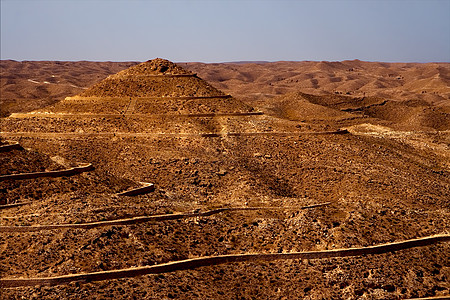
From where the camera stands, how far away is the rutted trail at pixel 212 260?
18.8m

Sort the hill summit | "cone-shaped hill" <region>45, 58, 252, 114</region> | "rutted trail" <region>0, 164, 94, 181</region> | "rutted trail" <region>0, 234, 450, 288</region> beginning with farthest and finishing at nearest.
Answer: the hill summit, "cone-shaped hill" <region>45, 58, 252, 114</region>, "rutted trail" <region>0, 164, 94, 181</region>, "rutted trail" <region>0, 234, 450, 288</region>

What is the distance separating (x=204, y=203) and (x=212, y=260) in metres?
6.47

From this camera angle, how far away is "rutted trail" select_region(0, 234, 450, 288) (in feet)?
61.7

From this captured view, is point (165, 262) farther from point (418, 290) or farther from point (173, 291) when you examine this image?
point (418, 290)

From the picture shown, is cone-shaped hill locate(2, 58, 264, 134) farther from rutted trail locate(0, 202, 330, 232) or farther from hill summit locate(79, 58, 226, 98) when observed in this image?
rutted trail locate(0, 202, 330, 232)

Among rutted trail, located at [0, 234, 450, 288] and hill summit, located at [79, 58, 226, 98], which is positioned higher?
hill summit, located at [79, 58, 226, 98]

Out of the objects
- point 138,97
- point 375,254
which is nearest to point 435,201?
point 375,254

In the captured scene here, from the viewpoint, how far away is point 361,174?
34.3m

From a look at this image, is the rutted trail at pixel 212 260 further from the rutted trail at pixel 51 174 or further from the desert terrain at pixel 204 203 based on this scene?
the rutted trail at pixel 51 174

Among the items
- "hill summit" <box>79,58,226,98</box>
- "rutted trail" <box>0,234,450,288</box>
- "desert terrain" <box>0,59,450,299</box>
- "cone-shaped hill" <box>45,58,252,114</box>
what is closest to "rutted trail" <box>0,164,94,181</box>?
"desert terrain" <box>0,59,450,299</box>

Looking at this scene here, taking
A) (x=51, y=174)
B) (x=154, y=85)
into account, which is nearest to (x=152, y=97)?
(x=154, y=85)

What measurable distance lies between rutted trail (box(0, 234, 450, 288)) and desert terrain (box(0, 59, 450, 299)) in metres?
0.05

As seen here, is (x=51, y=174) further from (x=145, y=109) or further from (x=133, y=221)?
(x=145, y=109)

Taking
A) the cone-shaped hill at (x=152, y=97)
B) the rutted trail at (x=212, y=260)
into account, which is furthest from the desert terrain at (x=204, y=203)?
the cone-shaped hill at (x=152, y=97)
